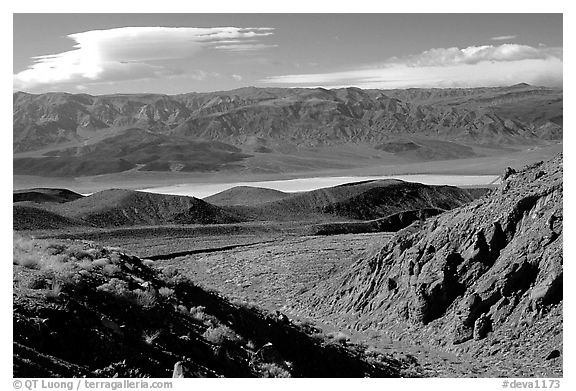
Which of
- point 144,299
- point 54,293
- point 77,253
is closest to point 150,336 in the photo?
point 144,299

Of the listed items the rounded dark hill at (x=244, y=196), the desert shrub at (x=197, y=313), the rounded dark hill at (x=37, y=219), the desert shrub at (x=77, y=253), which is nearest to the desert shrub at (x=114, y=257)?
the desert shrub at (x=77, y=253)

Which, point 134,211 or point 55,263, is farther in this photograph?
point 134,211

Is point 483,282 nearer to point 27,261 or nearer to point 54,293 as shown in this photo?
point 54,293

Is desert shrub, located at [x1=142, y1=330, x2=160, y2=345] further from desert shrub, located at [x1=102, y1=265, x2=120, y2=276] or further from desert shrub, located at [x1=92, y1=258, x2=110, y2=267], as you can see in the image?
desert shrub, located at [x1=92, y1=258, x2=110, y2=267]

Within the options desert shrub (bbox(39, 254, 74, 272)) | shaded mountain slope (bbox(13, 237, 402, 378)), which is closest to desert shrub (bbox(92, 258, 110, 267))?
shaded mountain slope (bbox(13, 237, 402, 378))

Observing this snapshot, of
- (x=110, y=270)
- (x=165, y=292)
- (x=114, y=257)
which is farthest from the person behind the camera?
(x=114, y=257)

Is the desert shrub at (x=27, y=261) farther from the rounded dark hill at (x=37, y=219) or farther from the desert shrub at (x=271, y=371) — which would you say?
the rounded dark hill at (x=37, y=219)

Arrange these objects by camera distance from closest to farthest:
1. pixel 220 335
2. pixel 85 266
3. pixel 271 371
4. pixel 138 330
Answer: pixel 138 330 < pixel 271 371 < pixel 220 335 < pixel 85 266

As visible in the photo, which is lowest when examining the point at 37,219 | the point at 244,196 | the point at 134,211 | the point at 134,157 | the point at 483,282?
the point at 134,157
